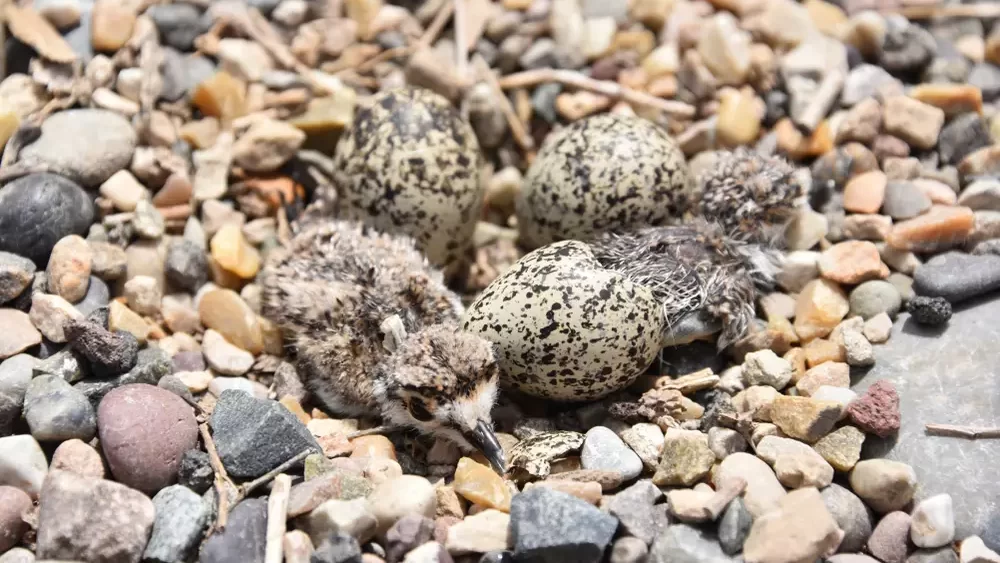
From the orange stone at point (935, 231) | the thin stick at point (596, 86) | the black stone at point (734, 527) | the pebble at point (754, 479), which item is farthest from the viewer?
the thin stick at point (596, 86)

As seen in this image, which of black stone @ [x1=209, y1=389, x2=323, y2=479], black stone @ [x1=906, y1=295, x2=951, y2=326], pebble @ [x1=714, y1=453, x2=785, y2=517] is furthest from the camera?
black stone @ [x1=906, y1=295, x2=951, y2=326]

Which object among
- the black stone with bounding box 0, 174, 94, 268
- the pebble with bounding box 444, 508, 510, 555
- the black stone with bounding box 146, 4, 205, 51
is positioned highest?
the black stone with bounding box 146, 4, 205, 51

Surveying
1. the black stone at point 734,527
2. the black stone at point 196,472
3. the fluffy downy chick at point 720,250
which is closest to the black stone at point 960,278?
the fluffy downy chick at point 720,250

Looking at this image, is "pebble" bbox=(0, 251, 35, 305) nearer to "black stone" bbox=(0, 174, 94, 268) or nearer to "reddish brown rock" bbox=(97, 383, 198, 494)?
"black stone" bbox=(0, 174, 94, 268)

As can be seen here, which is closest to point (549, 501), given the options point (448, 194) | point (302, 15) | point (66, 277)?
point (448, 194)

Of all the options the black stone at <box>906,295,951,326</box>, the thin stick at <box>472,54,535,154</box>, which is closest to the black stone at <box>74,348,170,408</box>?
the thin stick at <box>472,54,535,154</box>

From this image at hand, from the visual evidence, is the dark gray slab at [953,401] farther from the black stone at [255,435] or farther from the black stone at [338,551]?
the black stone at [255,435]
